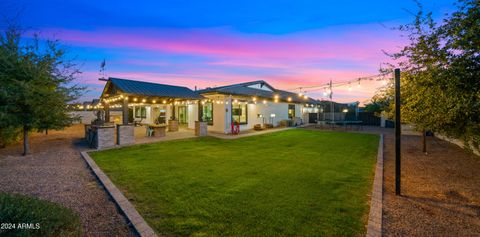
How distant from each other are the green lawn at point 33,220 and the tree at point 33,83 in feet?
22.2

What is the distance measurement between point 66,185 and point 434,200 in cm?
739

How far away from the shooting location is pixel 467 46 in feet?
9.96

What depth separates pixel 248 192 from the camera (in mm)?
3768

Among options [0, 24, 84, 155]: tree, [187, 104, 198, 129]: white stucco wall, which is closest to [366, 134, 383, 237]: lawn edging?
[0, 24, 84, 155]: tree

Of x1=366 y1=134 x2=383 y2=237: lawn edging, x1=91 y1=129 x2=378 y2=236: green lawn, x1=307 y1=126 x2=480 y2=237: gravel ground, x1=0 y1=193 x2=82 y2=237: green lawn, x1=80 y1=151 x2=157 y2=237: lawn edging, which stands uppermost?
x1=0 y1=193 x2=82 y2=237: green lawn

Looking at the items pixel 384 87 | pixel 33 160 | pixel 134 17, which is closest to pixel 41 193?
pixel 33 160

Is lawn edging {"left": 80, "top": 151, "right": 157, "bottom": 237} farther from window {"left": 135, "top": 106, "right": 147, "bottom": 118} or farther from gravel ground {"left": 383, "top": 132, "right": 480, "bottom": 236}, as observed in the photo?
window {"left": 135, "top": 106, "right": 147, "bottom": 118}

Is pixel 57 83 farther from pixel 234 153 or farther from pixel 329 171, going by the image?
pixel 329 171

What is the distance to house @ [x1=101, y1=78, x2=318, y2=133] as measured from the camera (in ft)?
35.6

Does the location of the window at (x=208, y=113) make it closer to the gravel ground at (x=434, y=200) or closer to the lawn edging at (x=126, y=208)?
the lawn edging at (x=126, y=208)

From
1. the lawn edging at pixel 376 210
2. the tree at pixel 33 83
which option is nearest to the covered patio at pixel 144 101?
the tree at pixel 33 83

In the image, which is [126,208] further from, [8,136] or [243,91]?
[243,91]

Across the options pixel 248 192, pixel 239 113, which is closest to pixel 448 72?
pixel 248 192

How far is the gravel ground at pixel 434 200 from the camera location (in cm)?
266
